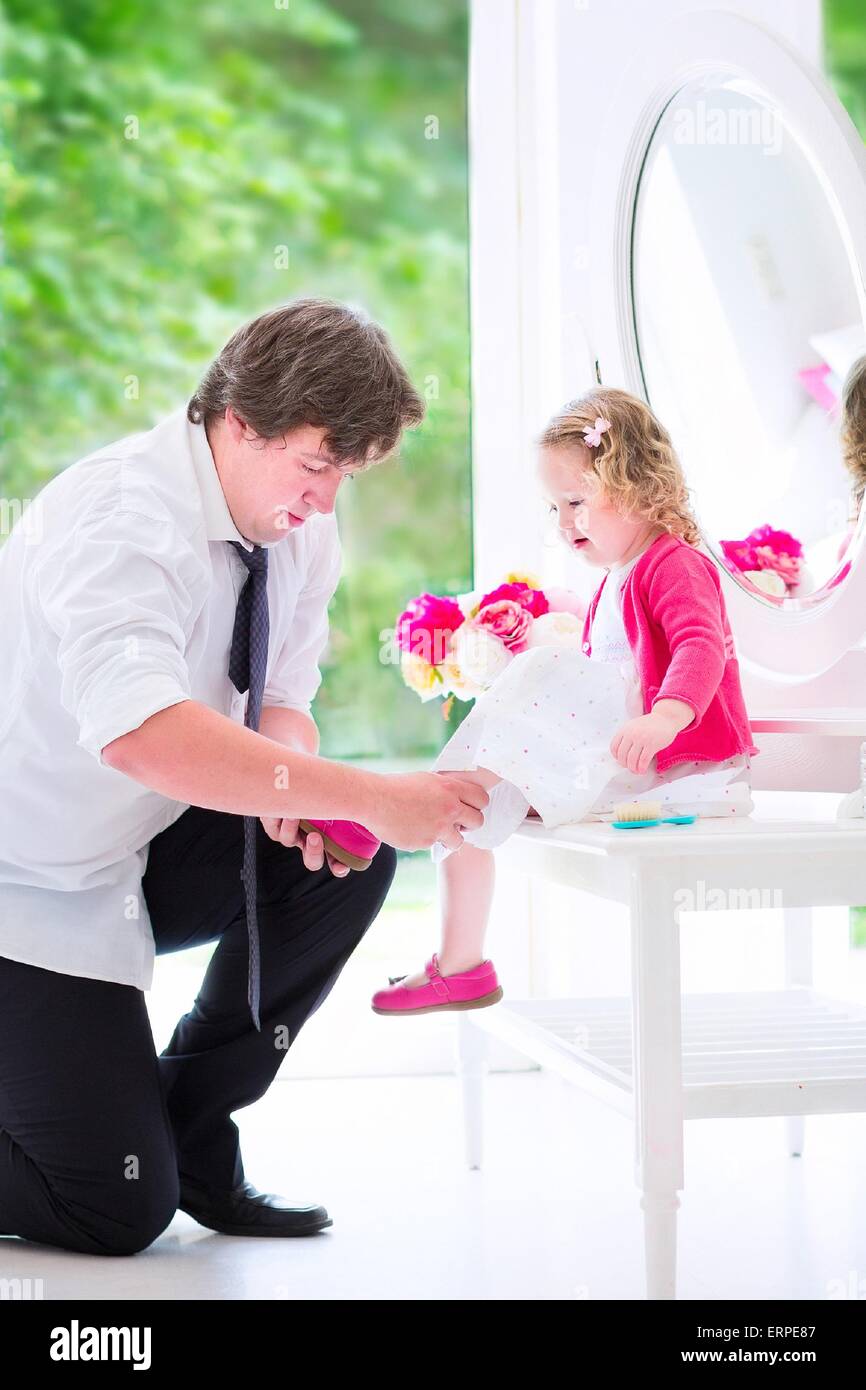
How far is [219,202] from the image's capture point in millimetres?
2438

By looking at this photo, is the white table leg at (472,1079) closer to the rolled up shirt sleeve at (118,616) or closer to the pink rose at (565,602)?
the pink rose at (565,602)

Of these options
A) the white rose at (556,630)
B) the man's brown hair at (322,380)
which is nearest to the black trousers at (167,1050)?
the white rose at (556,630)

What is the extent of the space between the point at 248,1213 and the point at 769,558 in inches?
39.5

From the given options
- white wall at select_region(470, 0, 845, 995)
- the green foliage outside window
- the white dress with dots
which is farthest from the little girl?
the green foliage outside window

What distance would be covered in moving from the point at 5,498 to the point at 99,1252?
1339 millimetres

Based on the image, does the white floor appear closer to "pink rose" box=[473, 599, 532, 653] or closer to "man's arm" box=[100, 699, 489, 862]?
"man's arm" box=[100, 699, 489, 862]

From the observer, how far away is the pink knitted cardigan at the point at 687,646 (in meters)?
1.54

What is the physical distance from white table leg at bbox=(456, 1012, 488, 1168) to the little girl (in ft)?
0.46

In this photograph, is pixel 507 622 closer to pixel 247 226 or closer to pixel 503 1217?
pixel 503 1217

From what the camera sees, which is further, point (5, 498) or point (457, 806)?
point (5, 498)

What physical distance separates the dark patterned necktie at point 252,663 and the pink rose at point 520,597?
40cm

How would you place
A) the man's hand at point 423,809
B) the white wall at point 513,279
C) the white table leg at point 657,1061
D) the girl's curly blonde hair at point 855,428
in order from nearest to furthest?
the white table leg at point 657,1061 → the man's hand at point 423,809 → the girl's curly blonde hair at point 855,428 → the white wall at point 513,279
